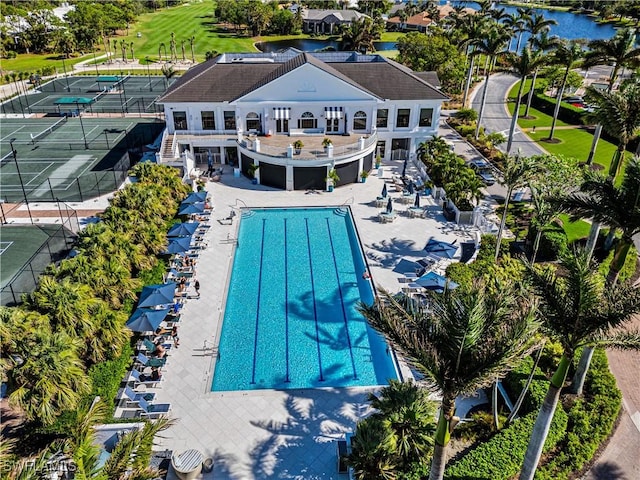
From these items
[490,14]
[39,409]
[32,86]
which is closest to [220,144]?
[39,409]

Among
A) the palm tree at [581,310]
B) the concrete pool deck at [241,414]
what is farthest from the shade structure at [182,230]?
the palm tree at [581,310]

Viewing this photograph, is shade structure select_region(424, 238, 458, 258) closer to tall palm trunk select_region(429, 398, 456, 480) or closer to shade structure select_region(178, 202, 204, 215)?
shade structure select_region(178, 202, 204, 215)

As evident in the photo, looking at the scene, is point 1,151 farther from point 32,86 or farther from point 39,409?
point 39,409

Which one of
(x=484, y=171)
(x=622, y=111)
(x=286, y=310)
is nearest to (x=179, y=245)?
(x=286, y=310)

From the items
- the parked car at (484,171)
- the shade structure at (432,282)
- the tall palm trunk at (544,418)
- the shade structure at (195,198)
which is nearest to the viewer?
the tall palm trunk at (544,418)

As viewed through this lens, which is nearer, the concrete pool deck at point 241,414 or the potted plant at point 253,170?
the concrete pool deck at point 241,414

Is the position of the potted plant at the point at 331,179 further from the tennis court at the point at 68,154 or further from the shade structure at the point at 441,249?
the tennis court at the point at 68,154

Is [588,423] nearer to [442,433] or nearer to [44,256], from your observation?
[442,433]

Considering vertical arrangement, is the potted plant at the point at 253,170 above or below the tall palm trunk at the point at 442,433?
below
